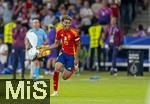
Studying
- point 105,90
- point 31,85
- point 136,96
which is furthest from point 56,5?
point 31,85

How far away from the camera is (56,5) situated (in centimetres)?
3684

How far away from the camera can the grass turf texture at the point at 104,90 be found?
19859 millimetres

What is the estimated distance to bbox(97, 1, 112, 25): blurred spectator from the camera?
1352 inches

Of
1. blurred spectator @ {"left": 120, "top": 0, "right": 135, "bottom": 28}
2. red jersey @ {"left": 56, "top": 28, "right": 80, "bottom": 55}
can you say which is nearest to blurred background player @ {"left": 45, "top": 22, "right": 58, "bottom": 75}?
blurred spectator @ {"left": 120, "top": 0, "right": 135, "bottom": 28}

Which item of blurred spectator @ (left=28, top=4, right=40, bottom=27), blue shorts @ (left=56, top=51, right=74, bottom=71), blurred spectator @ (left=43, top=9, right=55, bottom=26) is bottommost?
blue shorts @ (left=56, top=51, right=74, bottom=71)

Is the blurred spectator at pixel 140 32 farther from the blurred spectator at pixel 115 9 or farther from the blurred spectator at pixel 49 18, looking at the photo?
the blurred spectator at pixel 49 18

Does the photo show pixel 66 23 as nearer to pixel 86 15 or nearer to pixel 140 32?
pixel 140 32

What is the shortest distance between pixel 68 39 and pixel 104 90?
3.00 m

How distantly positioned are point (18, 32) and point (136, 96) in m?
9.99

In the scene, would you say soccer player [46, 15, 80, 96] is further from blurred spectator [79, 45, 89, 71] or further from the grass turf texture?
blurred spectator [79, 45, 89, 71]

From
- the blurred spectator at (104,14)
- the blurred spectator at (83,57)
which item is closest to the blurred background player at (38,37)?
the blurred spectator at (83,57)

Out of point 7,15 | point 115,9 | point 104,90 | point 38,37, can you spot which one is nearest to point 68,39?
point 104,90

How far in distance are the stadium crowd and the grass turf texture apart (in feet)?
8.62

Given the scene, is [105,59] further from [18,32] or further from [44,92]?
[44,92]
